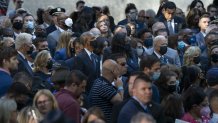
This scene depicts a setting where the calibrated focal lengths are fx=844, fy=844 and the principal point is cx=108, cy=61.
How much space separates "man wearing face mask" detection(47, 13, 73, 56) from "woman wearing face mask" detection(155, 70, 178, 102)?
13.6 feet

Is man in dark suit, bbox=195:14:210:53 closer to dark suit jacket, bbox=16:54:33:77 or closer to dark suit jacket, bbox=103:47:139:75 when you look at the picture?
dark suit jacket, bbox=103:47:139:75

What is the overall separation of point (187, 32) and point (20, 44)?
458 centimetres

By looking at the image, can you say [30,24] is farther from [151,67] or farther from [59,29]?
[151,67]

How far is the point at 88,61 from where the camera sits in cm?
1302

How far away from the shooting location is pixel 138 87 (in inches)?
375

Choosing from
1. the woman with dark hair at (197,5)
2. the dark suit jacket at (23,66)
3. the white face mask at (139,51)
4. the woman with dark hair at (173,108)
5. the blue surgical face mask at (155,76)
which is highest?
the woman with dark hair at (197,5)

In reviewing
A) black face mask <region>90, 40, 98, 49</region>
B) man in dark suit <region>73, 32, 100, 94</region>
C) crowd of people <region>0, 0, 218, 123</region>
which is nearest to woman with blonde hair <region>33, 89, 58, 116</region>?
crowd of people <region>0, 0, 218, 123</region>

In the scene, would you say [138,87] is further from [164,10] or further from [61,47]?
[164,10]

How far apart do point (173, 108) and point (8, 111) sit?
8.27ft

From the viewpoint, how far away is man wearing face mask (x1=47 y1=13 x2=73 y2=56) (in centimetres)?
1560

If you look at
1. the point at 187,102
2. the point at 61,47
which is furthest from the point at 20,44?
the point at 187,102

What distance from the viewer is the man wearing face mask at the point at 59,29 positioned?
15.6 m

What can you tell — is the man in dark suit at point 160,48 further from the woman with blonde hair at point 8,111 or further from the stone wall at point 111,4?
the stone wall at point 111,4

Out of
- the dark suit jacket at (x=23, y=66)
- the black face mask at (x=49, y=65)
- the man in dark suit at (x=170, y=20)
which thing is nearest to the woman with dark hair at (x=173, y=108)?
the black face mask at (x=49, y=65)
